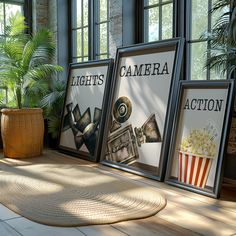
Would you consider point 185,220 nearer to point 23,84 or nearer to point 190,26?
point 190,26

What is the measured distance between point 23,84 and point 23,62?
0.26 metres

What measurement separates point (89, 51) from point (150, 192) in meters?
2.73

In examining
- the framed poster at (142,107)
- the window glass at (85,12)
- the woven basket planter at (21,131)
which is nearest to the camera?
the framed poster at (142,107)

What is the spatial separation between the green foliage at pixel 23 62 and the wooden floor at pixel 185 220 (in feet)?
7.32

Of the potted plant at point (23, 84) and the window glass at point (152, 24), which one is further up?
the window glass at point (152, 24)

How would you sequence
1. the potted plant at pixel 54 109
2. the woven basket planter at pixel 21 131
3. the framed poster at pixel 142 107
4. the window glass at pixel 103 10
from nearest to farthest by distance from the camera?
1. the framed poster at pixel 142 107
2. the woven basket planter at pixel 21 131
3. the potted plant at pixel 54 109
4. the window glass at pixel 103 10

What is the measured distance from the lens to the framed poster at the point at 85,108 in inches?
153

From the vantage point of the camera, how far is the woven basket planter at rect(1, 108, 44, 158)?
4.00 meters

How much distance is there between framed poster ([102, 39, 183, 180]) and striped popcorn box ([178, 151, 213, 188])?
0.69 feet

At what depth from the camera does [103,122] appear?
384cm

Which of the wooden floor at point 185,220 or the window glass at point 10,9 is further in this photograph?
the window glass at point 10,9

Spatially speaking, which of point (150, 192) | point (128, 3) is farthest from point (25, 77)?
point (150, 192)

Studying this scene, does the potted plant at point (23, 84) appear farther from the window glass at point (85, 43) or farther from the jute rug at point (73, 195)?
the window glass at point (85, 43)

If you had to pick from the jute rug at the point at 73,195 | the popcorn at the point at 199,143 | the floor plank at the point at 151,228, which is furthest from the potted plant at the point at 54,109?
the floor plank at the point at 151,228
